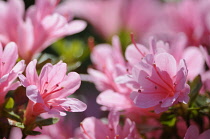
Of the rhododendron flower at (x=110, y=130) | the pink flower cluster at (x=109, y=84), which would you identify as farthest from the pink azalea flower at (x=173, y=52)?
the rhododendron flower at (x=110, y=130)

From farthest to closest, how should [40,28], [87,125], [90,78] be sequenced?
[90,78], [40,28], [87,125]

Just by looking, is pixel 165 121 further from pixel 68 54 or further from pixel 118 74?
pixel 68 54

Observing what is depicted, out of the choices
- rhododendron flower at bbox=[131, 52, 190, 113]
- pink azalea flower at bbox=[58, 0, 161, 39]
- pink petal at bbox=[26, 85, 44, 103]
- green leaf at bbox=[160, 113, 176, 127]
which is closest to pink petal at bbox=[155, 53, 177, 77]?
rhododendron flower at bbox=[131, 52, 190, 113]

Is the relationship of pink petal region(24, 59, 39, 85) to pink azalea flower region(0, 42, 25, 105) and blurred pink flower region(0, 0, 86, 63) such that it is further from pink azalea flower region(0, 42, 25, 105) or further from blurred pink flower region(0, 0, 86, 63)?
blurred pink flower region(0, 0, 86, 63)

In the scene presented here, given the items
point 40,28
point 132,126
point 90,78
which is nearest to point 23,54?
point 40,28

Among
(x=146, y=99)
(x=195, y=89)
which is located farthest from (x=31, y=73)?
(x=195, y=89)

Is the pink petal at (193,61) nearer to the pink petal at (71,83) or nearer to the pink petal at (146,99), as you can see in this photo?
the pink petal at (146,99)

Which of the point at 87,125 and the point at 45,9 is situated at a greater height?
the point at 45,9
